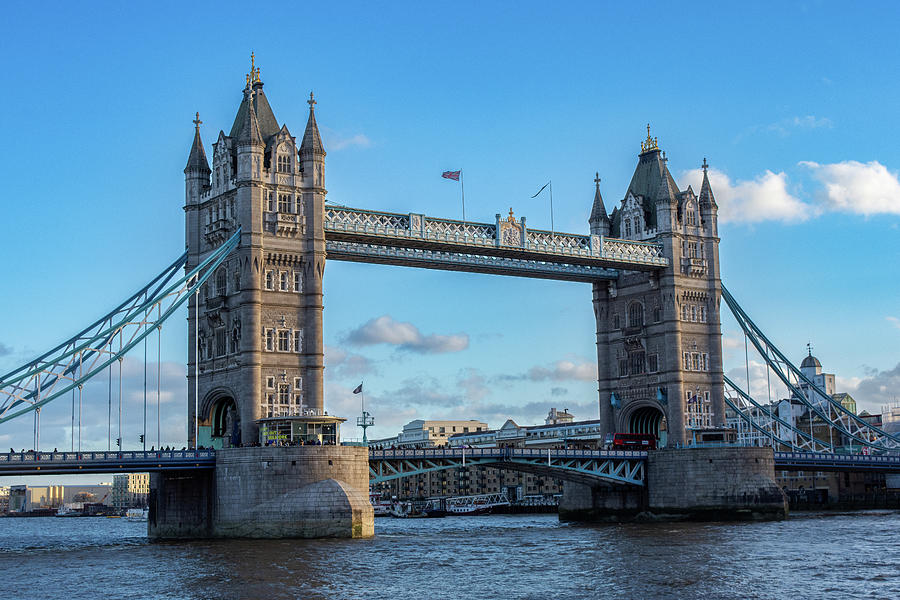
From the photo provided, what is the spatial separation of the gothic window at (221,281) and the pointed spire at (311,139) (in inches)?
356

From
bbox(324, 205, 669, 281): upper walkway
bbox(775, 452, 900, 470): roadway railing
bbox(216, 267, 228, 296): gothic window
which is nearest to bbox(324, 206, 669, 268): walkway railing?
bbox(324, 205, 669, 281): upper walkway

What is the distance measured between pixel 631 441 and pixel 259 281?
35.2m

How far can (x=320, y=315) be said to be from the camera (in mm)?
77875

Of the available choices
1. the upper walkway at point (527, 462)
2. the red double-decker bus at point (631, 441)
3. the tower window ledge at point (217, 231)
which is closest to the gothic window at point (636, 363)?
the red double-decker bus at point (631, 441)

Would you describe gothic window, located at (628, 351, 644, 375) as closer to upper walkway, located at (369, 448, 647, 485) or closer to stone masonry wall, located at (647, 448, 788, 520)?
upper walkway, located at (369, 448, 647, 485)

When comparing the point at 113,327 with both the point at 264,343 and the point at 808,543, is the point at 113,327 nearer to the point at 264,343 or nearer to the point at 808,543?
the point at 264,343

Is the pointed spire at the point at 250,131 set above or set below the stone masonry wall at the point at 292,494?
above

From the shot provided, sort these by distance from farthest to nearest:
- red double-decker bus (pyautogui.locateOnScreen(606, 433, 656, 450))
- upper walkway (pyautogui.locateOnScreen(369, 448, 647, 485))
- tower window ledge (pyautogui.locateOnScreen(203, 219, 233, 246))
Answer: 1. red double-decker bus (pyautogui.locateOnScreen(606, 433, 656, 450))
2. upper walkway (pyautogui.locateOnScreen(369, 448, 647, 485))
3. tower window ledge (pyautogui.locateOnScreen(203, 219, 233, 246))

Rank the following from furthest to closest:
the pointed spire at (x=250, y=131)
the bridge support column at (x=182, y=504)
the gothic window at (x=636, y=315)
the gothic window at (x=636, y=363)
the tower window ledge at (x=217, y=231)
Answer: the gothic window at (x=636, y=315) → the gothic window at (x=636, y=363) → the tower window ledge at (x=217, y=231) → the pointed spire at (x=250, y=131) → the bridge support column at (x=182, y=504)

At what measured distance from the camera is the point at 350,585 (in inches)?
1916

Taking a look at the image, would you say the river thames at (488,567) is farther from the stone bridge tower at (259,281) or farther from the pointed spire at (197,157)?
the pointed spire at (197,157)

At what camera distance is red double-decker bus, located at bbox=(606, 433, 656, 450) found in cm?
9500

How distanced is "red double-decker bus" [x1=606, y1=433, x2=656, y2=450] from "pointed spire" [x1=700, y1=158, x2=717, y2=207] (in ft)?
63.8

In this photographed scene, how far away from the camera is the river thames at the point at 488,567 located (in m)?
47.2
